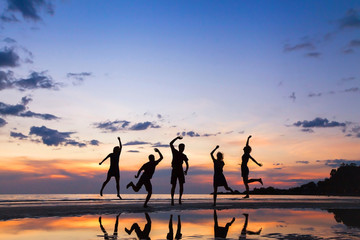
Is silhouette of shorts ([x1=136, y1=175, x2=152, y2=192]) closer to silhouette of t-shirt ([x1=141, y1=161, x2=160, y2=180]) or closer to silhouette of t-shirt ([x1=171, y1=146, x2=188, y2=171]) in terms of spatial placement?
silhouette of t-shirt ([x1=141, y1=161, x2=160, y2=180])

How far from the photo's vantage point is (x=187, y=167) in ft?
55.8

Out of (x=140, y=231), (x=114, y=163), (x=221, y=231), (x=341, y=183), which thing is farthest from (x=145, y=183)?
(x=341, y=183)

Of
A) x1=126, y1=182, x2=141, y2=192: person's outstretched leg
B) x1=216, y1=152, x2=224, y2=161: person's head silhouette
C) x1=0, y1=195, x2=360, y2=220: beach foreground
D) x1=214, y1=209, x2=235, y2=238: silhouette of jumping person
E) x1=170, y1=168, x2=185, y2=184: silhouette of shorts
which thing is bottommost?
x1=214, y1=209, x2=235, y2=238: silhouette of jumping person

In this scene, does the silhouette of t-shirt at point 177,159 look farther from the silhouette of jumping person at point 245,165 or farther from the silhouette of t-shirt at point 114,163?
the silhouette of t-shirt at point 114,163

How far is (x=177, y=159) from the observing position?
56.1ft

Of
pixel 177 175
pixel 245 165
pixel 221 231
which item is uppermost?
pixel 245 165

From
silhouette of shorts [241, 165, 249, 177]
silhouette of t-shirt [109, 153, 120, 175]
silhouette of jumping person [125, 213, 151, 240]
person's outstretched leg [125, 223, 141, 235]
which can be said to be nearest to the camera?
silhouette of jumping person [125, 213, 151, 240]

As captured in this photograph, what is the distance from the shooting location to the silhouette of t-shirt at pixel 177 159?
56.0 ft

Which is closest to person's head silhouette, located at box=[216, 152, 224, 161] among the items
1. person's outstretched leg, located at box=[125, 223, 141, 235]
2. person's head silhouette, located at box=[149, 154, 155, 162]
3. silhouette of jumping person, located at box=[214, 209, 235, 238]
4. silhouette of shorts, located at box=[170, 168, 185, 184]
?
silhouette of shorts, located at box=[170, 168, 185, 184]

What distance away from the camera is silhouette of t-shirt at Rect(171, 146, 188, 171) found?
17078 mm

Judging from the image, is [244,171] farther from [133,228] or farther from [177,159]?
[133,228]

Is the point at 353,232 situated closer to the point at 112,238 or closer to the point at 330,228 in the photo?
the point at 330,228

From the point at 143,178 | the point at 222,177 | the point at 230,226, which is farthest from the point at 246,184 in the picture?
the point at 230,226

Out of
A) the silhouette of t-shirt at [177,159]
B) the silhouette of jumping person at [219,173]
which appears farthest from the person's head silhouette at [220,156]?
the silhouette of t-shirt at [177,159]
